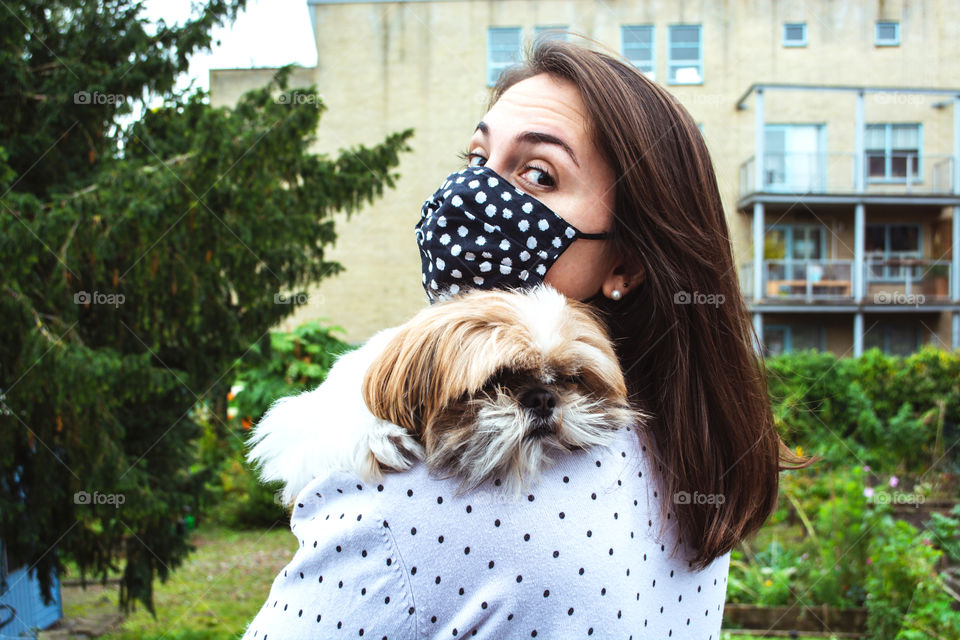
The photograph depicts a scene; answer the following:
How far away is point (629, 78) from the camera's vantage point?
1.69m

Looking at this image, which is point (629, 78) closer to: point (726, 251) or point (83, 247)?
point (726, 251)

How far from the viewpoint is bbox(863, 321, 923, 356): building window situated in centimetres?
2197

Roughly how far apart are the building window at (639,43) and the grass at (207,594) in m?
15.0

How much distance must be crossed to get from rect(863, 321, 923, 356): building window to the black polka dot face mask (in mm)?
23390

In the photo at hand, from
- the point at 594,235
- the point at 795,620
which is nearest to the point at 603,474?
the point at 594,235

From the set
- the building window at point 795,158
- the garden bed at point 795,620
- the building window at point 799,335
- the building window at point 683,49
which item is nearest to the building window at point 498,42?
the building window at point 683,49

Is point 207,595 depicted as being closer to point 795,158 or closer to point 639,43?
point 639,43

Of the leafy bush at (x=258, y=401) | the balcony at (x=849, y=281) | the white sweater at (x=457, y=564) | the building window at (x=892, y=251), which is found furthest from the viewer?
the building window at (x=892, y=251)

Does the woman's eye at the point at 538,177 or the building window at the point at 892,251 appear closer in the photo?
the woman's eye at the point at 538,177

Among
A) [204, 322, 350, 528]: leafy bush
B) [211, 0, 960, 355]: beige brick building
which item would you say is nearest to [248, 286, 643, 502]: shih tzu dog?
[204, 322, 350, 528]: leafy bush

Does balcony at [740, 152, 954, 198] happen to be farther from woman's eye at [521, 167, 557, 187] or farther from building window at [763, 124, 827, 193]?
woman's eye at [521, 167, 557, 187]

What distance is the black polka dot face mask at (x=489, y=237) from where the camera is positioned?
1.64 m

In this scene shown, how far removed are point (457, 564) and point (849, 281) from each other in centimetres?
2309

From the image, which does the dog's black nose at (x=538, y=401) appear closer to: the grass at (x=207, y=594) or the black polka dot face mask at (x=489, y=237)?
the black polka dot face mask at (x=489, y=237)
